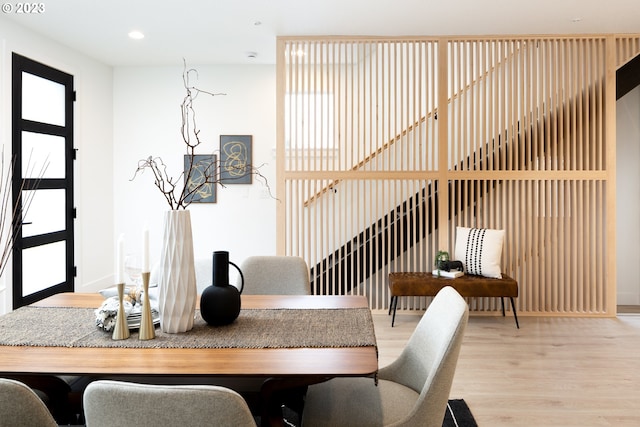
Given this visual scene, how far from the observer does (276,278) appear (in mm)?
2914

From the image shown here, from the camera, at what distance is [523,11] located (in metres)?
4.20

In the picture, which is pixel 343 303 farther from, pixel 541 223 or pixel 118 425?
pixel 541 223

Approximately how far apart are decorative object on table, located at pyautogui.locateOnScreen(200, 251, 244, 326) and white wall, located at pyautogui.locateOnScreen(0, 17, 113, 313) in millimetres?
3996

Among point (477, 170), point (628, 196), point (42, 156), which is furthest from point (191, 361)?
point (628, 196)

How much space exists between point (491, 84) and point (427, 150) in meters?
0.89

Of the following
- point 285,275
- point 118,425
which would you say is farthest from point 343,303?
Answer: point 118,425

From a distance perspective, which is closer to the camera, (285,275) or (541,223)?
(285,275)

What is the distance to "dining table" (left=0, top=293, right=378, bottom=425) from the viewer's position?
1.47 m

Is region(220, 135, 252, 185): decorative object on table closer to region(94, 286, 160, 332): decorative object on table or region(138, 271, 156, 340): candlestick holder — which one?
region(94, 286, 160, 332): decorative object on table

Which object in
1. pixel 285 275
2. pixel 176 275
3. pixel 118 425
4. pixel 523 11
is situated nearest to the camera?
pixel 118 425

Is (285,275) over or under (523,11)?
under

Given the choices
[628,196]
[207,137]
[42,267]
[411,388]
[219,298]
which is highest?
[207,137]

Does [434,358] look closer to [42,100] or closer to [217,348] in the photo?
[217,348]

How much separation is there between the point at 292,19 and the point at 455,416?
11.2 feet
